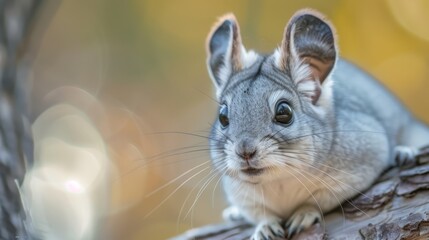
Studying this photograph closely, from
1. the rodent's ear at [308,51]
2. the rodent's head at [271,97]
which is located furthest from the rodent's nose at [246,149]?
the rodent's ear at [308,51]

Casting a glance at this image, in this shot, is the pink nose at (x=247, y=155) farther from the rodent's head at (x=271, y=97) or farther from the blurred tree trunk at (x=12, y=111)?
the blurred tree trunk at (x=12, y=111)

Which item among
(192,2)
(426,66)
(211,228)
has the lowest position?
(211,228)

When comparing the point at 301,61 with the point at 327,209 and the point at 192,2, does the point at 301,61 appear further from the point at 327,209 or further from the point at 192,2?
the point at 192,2

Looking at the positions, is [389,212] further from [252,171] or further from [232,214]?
[232,214]

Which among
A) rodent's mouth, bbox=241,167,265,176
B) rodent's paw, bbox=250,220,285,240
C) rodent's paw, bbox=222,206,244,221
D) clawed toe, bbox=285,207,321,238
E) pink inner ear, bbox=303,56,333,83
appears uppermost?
pink inner ear, bbox=303,56,333,83

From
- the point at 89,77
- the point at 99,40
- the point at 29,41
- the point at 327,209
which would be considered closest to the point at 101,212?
the point at 89,77

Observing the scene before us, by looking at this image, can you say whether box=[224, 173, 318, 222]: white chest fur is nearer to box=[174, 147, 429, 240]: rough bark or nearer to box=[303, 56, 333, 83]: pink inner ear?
box=[174, 147, 429, 240]: rough bark

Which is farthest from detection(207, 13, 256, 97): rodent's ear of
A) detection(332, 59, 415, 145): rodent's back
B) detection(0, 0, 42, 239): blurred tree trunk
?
detection(0, 0, 42, 239): blurred tree trunk

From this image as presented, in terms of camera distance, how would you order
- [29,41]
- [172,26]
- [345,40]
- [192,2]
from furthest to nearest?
[172,26] < [192,2] < [345,40] < [29,41]
